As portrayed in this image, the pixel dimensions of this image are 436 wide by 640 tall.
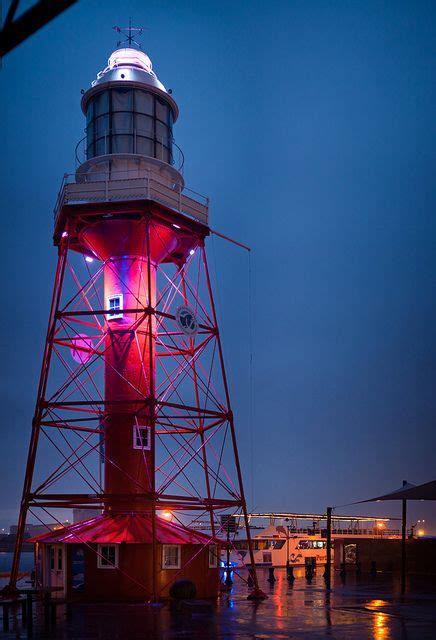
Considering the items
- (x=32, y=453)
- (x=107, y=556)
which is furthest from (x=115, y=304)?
(x=107, y=556)

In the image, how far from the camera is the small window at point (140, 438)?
35750 mm

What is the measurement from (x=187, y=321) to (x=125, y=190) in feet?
22.3

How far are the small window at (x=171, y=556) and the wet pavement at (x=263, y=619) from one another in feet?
7.74

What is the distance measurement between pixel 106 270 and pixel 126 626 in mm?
18800

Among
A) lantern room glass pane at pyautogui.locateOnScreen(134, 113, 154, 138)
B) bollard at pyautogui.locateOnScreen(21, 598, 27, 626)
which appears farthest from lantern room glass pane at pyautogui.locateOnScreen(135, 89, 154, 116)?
→ bollard at pyautogui.locateOnScreen(21, 598, 27, 626)

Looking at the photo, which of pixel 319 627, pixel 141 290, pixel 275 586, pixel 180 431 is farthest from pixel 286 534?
pixel 319 627

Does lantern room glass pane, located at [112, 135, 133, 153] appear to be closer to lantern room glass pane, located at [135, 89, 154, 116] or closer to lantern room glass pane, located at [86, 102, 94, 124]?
lantern room glass pane, located at [135, 89, 154, 116]

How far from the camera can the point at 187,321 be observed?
3650cm

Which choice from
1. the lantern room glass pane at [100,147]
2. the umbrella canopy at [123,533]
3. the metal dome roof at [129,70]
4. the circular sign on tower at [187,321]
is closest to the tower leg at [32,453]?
the umbrella canopy at [123,533]

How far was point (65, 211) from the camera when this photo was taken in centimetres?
3659

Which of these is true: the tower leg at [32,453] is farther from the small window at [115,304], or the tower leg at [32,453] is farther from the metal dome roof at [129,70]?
the metal dome roof at [129,70]

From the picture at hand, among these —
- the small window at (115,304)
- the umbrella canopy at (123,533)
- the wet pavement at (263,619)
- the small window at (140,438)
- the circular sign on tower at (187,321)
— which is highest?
the small window at (115,304)

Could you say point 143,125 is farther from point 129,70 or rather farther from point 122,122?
point 129,70

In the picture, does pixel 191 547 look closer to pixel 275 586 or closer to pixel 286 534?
pixel 275 586
